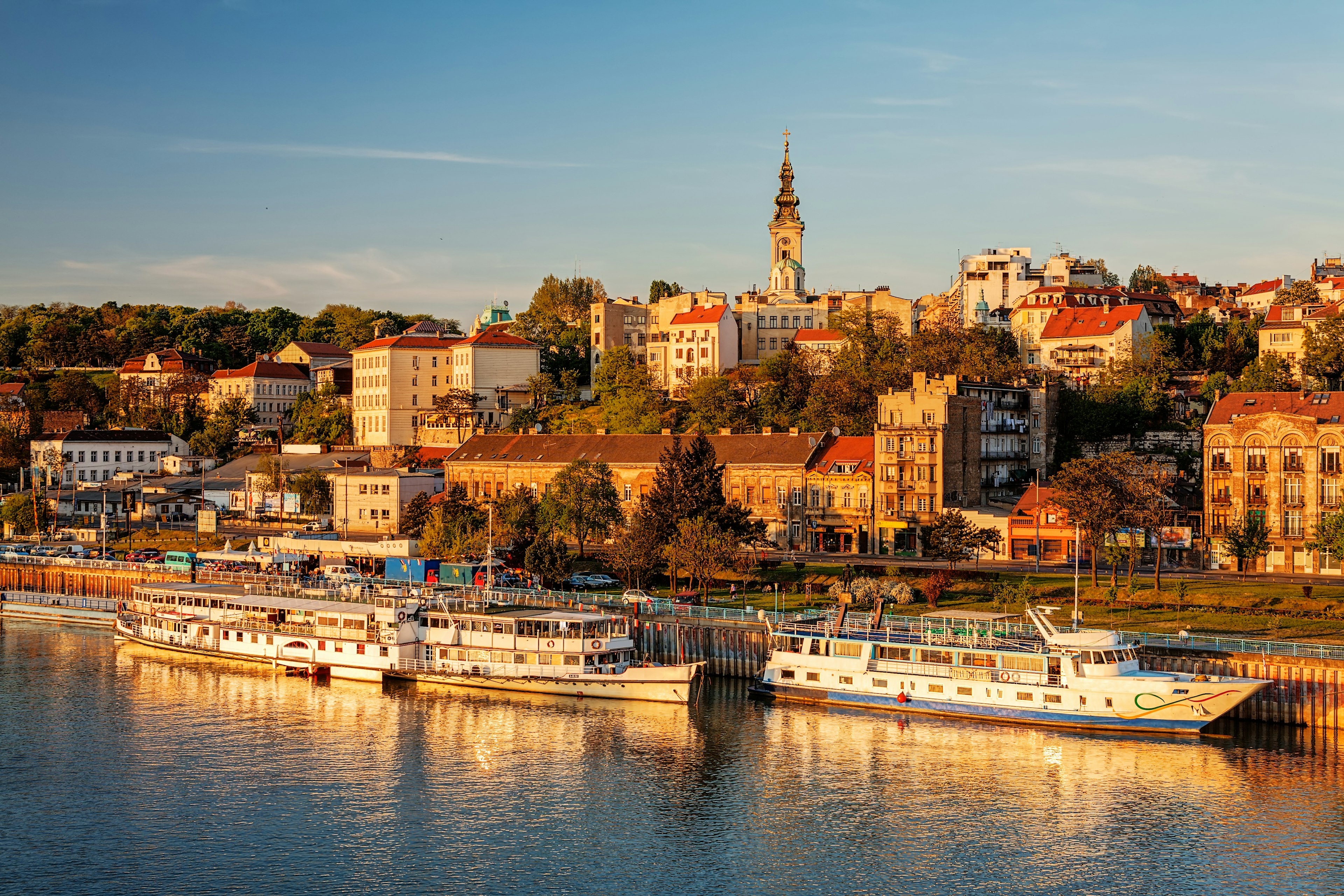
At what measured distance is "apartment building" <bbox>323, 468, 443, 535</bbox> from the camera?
111m

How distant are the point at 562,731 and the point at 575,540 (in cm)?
4116

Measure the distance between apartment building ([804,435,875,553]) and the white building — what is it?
3175 inches

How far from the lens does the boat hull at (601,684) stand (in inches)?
2327

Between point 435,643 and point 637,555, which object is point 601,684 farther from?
point 637,555

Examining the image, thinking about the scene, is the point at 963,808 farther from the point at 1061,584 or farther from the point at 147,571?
the point at 147,571

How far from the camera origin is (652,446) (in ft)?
338

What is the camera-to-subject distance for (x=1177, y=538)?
81.2m

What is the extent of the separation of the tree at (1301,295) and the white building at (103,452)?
11647 cm

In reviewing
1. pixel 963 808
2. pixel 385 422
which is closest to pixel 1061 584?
pixel 963 808

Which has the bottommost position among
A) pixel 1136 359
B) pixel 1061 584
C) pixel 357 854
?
pixel 357 854

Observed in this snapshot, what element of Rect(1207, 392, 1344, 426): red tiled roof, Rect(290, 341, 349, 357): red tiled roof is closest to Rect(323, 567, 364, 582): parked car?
Rect(1207, 392, 1344, 426): red tiled roof

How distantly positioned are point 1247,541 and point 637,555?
34.1 metres

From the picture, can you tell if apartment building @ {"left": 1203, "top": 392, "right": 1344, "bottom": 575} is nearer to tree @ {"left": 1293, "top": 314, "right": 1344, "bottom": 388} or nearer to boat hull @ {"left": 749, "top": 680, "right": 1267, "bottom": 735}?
tree @ {"left": 1293, "top": 314, "right": 1344, "bottom": 388}

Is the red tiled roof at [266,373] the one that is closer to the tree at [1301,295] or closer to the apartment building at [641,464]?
the apartment building at [641,464]
